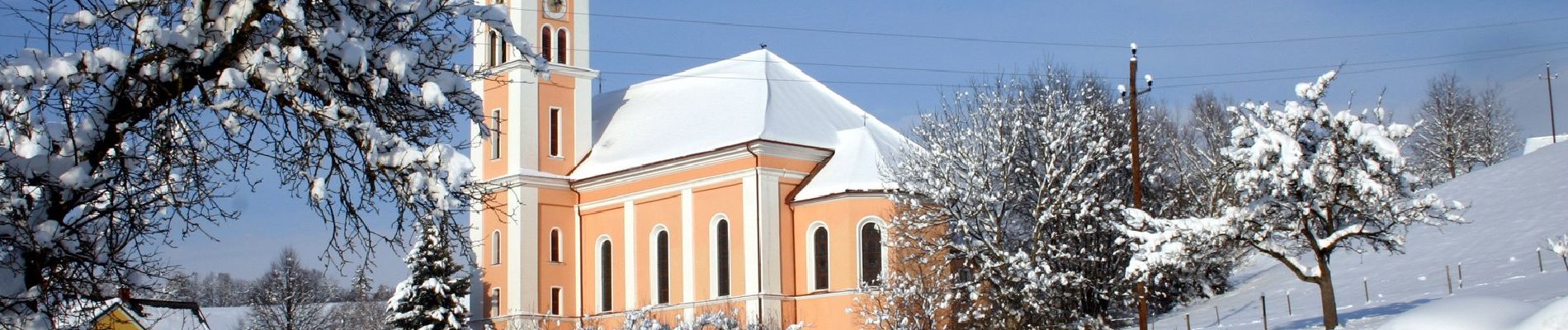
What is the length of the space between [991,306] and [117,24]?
27.4 meters

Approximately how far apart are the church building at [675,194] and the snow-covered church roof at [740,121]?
0.07m

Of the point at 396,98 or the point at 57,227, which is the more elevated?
the point at 396,98

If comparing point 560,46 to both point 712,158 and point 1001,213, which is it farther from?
point 1001,213

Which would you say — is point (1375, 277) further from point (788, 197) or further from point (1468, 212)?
point (788, 197)

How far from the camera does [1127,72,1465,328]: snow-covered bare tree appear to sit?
25.2 meters

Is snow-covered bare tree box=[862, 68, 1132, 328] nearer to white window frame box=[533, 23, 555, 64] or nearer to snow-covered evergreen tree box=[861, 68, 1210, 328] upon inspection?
snow-covered evergreen tree box=[861, 68, 1210, 328]

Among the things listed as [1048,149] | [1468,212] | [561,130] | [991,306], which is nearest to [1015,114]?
[1048,149]

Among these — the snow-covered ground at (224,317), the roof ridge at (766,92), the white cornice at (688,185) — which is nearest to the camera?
the white cornice at (688,185)

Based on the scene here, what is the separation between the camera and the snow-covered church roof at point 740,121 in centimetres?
4056

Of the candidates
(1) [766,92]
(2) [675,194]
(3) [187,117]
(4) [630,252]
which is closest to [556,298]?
(4) [630,252]

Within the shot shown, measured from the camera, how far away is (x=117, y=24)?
7625mm

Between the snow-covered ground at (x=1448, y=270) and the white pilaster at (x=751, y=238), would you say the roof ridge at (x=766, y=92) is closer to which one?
the white pilaster at (x=751, y=238)

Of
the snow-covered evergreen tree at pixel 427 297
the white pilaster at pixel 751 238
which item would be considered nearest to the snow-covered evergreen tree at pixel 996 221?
the white pilaster at pixel 751 238

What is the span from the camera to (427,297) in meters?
36.9
